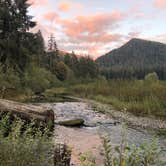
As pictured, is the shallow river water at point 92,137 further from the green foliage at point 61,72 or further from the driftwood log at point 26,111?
the green foliage at point 61,72

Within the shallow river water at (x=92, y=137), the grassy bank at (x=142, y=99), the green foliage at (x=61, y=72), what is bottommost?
the shallow river water at (x=92, y=137)

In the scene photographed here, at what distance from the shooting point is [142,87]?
67.6 feet

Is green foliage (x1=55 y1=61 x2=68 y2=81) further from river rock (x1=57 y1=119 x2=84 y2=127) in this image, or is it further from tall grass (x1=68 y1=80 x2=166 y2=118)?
river rock (x1=57 y1=119 x2=84 y2=127)

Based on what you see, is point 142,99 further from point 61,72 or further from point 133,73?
point 133,73

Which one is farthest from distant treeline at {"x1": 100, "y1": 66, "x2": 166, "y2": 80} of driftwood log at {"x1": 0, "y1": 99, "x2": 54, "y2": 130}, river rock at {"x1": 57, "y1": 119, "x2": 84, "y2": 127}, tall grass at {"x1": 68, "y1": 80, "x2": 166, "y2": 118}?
driftwood log at {"x1": 0, "y1": 99, "x2": 54, "y2": 130}

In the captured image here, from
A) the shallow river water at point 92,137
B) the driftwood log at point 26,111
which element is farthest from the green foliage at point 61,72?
the driftwood log at point 26,111

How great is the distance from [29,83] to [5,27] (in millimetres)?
7404

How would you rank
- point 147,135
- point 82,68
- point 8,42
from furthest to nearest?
1. point 82,68
2. point 8,42
3. point 147,135

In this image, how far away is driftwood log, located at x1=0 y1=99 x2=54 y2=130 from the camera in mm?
9938

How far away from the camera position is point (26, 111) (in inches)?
402

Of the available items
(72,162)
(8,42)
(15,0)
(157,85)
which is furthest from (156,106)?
(15,0)

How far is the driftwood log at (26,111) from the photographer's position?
391 inches

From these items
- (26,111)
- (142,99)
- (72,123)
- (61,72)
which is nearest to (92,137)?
(26,111)

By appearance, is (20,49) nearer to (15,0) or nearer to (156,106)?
(15,0)
